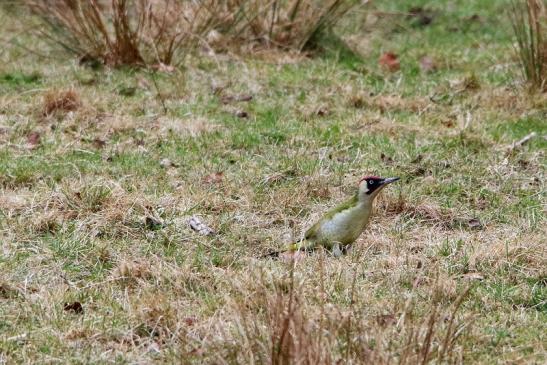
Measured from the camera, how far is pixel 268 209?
19.3 ft

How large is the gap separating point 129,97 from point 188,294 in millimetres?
3888

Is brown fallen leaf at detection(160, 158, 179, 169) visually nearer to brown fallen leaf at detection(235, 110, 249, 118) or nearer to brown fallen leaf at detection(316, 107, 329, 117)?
brown fallen leaf at detection(235, 110, 249, 118)

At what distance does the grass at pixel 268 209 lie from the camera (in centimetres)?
402

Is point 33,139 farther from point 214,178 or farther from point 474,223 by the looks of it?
point 474,223

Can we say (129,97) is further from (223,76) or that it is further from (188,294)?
(188,294)

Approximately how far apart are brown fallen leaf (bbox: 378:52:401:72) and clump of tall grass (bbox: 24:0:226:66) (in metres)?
1.49

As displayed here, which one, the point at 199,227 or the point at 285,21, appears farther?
the point at 285,21

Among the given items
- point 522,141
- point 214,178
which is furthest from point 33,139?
point 522,141

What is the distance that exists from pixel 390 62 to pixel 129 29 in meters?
2.25

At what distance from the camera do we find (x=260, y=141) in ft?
23.5

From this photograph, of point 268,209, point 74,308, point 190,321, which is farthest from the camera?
point 268,209

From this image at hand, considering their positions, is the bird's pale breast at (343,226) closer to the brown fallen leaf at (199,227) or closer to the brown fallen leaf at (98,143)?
the brown fallen leaf at (199,227)

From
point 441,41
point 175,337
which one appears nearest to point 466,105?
point 441,41

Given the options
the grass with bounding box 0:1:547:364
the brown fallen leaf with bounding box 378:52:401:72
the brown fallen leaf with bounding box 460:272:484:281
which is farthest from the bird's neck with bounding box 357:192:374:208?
the brown fallen leaf with bounding box 378:52:401:72
